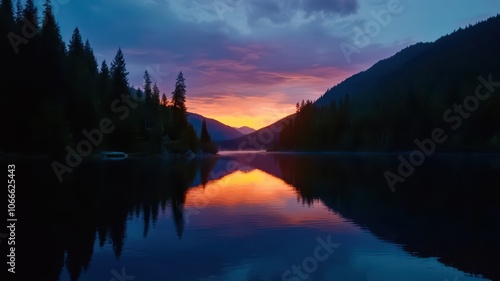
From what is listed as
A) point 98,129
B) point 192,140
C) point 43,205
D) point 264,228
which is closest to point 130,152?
point 98,129

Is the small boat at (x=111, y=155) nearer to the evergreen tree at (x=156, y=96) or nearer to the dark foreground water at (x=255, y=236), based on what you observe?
the evergreen tree at (x=156, y=96)

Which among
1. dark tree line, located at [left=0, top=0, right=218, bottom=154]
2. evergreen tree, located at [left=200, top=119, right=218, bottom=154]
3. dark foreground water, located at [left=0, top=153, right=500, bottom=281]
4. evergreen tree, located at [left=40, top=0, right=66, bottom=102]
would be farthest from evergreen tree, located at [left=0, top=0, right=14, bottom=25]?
evergreen tree, located at [left=200, top=119, right=218, bottom=154]

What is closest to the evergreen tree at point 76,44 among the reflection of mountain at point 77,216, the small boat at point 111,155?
the small boat at point 111,155

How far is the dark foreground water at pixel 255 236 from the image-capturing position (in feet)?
46.2

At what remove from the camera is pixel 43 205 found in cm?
2578

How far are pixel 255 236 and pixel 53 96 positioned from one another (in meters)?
74.6

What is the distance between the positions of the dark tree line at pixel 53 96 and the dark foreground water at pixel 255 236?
4327 centimetres

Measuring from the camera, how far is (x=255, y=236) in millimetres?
19312

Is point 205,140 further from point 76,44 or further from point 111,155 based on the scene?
point 111,155

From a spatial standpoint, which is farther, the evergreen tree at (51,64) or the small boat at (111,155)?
the small boat at (111,155)

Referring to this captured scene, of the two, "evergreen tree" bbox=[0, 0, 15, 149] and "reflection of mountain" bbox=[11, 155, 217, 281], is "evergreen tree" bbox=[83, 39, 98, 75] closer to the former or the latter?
"evergreen tree" bbox=[0, 0, 15, 149]

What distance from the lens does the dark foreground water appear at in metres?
14.1

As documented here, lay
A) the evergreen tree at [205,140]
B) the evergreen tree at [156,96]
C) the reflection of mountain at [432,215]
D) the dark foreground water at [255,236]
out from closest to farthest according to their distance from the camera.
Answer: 1. the dark foreground water at [255,236]
2. the reflection of mountain at [432,215]
3. the evergreen tree at [156,96]
4. the evergreen tree at [205,140]

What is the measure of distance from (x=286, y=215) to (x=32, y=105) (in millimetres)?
64889
